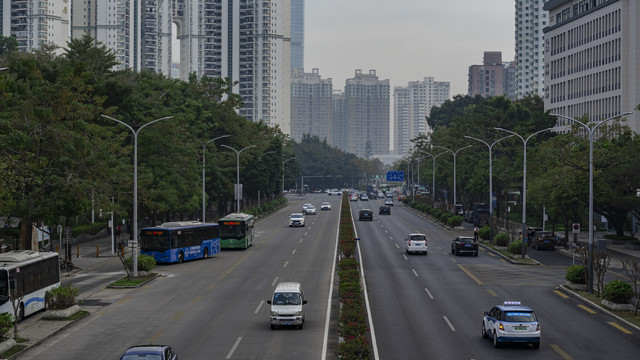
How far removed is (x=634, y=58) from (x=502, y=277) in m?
63.1

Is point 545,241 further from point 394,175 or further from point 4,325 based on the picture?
point 394,175

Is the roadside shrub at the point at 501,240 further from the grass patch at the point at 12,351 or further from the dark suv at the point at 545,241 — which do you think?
the grass patch at the point at 12,351

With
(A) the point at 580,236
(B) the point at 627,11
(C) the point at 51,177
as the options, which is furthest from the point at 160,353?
(B) the point at 627,11

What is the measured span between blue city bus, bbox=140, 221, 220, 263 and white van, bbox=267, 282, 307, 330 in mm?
24267

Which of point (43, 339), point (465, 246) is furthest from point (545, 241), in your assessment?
point (43, 339)

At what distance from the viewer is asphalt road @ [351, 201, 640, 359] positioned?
26.1 m

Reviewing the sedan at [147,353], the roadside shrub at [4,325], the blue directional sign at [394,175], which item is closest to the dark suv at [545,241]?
the roadside shrub at [4,325]

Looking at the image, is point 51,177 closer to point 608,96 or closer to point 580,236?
point 580,236

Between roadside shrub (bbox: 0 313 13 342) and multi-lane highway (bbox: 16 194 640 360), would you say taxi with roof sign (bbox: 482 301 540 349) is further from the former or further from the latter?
roadside shrub (bbox: 0 313 13 342)

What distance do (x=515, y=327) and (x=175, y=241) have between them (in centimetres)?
3223

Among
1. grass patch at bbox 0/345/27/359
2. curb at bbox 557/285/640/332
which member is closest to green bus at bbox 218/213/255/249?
curb at bbox 557/285/640/332

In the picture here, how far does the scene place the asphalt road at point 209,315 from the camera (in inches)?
1036

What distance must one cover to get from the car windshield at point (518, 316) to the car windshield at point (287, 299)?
8.19m

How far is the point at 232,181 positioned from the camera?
10644 cm
